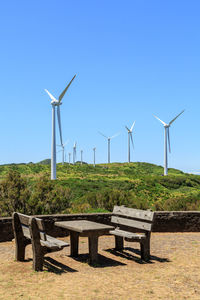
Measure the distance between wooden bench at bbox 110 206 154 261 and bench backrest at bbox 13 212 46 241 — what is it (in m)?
1.88

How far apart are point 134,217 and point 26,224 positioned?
96.9 inches

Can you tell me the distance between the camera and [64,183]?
1614 inches

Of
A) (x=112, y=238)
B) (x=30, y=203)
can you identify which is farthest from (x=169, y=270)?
(x=30, y=203)

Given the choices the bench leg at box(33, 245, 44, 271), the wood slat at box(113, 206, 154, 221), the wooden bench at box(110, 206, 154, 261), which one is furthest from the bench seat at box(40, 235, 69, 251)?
the wood slat at box(113, 206, 154, 221)

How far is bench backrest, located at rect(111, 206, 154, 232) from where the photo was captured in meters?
7.54

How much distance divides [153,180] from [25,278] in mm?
45377

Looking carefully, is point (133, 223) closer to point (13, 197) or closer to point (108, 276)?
point (108, 276)

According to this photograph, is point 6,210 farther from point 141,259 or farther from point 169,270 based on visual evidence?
point 169,270

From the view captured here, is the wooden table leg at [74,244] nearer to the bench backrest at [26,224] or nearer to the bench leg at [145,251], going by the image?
the bench backrest at [26,224]

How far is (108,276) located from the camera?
6.23m

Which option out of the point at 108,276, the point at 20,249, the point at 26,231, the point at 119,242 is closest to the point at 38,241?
the point at 26,231

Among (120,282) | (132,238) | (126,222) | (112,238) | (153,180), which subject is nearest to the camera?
(120,282)

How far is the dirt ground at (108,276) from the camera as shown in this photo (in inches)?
209

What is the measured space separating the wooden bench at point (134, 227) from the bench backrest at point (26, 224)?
74.0 inches
